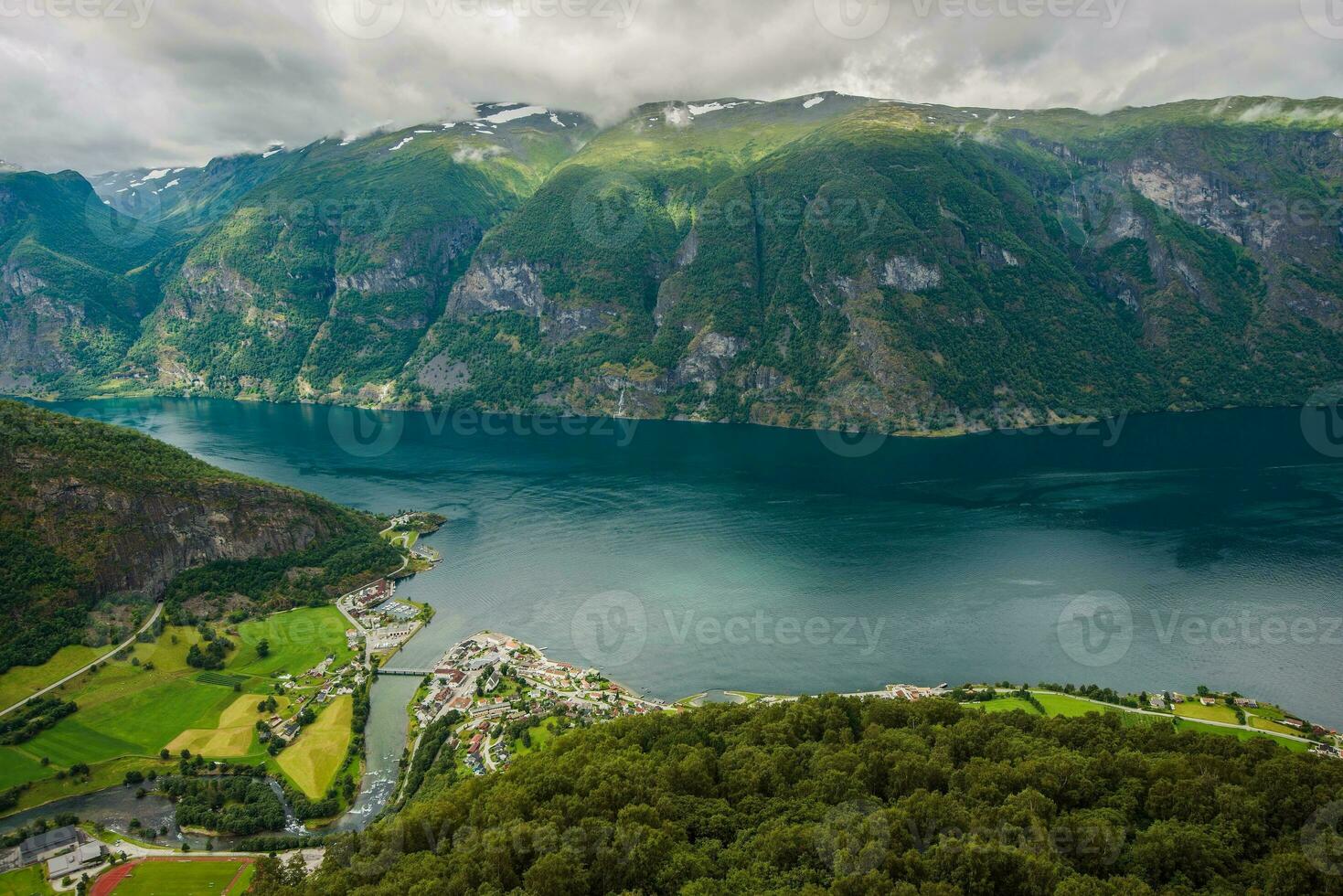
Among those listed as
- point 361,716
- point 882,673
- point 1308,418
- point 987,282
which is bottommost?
point 361,716

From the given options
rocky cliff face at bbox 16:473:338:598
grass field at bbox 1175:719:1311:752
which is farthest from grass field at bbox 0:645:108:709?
grass field at bbox 1175:719:1311:752

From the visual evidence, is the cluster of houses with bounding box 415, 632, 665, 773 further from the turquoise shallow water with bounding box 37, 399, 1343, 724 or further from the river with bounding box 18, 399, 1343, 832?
the turquoise shallow water with bounding box 37, 399, 1343, 724

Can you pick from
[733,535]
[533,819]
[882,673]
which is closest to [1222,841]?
[533,819]

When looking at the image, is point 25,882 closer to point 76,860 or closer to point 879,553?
point 76,860

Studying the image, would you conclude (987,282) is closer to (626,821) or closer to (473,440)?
(473,440)

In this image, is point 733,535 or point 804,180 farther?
point 804,180

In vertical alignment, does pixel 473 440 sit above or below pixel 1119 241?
below
